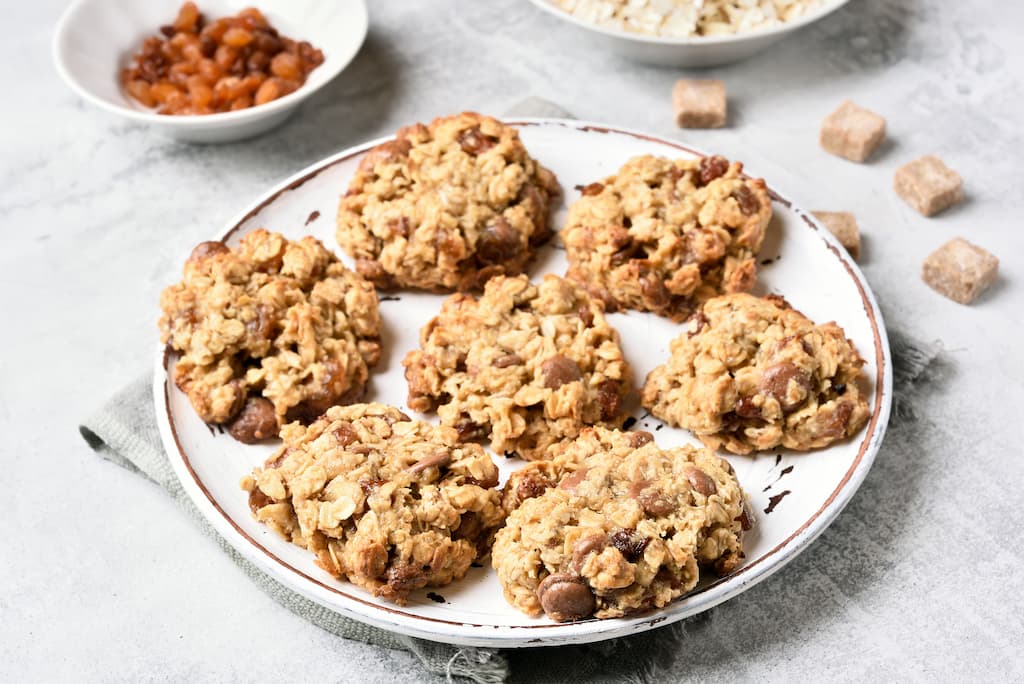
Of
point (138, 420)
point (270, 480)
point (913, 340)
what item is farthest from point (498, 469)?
point (913, 340)

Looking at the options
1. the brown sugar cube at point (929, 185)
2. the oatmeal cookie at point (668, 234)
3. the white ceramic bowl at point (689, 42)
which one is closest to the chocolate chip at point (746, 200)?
the oatmeal cookie at point (668, 234)

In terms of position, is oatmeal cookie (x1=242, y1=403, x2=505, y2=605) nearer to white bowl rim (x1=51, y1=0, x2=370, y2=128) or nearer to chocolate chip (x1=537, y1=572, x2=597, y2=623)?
chocolate chip (x1=537, y1=572, x2=597, y2=623)

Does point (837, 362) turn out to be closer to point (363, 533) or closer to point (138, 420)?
point (363, 533)

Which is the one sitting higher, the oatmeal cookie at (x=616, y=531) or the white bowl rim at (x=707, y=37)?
the white bowl rim at (x=707, y=37)

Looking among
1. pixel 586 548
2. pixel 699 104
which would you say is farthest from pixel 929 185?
pixel 586 548

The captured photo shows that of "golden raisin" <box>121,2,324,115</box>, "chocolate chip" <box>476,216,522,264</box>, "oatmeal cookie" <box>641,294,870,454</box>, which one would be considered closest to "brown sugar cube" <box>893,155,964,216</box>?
"oatmeal cookie" <box>641,294,870,454</box>

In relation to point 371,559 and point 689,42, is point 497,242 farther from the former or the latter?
point 689,42

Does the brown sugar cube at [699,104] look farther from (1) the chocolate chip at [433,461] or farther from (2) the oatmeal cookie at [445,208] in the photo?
(1) the chocolate chip at [433,461]
